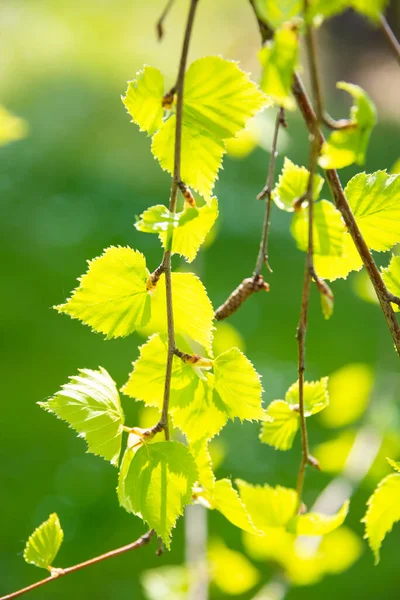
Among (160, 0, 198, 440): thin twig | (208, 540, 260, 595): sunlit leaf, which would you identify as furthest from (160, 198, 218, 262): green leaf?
(208, 540, 260, 595): sunlit leaf

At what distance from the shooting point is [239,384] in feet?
1.29

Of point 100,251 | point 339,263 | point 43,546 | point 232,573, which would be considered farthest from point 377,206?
point 100,251

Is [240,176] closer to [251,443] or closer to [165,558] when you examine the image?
[251,443]

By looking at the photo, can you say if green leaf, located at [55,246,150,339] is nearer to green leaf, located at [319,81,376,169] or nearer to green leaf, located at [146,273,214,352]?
green leaf, located at [146,273,214,352]

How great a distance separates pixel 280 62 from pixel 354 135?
0.14 feet

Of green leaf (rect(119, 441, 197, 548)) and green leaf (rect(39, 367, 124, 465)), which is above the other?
green leaf (rect(39, 367, 124, 465))

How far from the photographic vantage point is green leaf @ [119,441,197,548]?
14.5 inches

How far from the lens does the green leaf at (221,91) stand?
377 millimetres

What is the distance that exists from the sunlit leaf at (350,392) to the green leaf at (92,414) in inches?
30.1

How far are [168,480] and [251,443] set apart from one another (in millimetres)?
1955

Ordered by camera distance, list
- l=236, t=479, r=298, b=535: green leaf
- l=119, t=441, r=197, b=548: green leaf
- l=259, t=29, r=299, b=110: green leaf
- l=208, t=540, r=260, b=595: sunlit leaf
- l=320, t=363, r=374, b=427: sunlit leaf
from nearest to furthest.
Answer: l=259, t=29, r=299, b=110: green leaf < l=119, t=441, r=197, b=548: green leaf < l=236, t=479, r=298, b=535: green leaf < l=208, t=540, r=260, b=595: sunlit leaf < l=320, t=363, r=374, b=427: sunlit leaf

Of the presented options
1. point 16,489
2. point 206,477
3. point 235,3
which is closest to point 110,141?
point 235,3

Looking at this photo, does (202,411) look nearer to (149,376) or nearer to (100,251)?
(149,376)

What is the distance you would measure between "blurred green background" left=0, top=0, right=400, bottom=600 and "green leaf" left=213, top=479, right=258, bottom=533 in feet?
0.71
